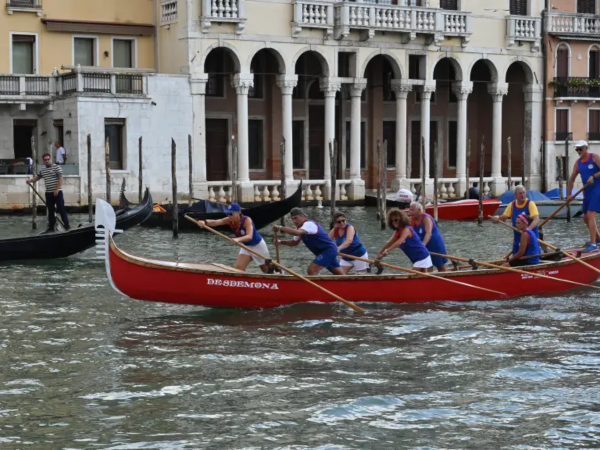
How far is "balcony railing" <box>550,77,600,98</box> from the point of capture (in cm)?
3086

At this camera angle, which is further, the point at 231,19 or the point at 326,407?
the point at 231,19

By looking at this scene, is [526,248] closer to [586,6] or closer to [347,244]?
[347,244]

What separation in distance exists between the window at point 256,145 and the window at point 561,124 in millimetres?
7856

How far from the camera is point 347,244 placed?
40.7 ft

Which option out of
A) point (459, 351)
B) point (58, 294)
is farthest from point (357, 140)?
point (459, 351)

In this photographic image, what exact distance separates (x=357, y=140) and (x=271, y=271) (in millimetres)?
16353

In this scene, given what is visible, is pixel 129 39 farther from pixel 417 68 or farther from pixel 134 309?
pixel 134 309

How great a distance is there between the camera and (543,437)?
729cm

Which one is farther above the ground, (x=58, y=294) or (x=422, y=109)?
(x=422, y=109)

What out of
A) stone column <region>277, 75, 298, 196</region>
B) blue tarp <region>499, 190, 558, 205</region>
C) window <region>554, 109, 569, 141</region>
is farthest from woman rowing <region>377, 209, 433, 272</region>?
window <region>554, 109, 569, 141</region>

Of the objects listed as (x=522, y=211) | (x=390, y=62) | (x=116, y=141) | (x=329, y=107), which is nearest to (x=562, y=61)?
(x=390, y=62)

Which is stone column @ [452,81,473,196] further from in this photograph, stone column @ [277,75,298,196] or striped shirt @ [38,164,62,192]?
striped shirt @ [38,164,62,192]

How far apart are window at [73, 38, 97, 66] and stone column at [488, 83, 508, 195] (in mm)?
9945

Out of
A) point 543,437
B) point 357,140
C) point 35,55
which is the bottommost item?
point 543,437
